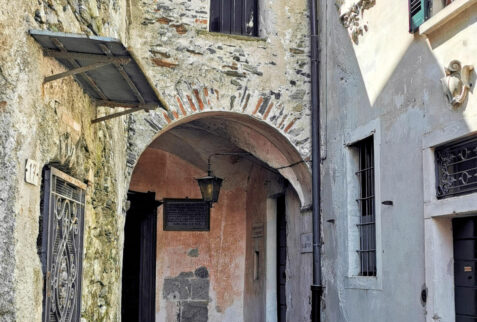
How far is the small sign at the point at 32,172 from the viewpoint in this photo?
3.28 metres

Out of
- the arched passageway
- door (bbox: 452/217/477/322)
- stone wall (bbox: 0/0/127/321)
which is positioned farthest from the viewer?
the arched passageway

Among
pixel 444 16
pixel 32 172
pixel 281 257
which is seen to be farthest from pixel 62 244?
pixel 281 257

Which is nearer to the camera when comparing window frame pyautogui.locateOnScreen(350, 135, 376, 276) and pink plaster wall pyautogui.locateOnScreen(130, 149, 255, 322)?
window frame pyautogui.locateOnScreen(350, 135, 376, 276)

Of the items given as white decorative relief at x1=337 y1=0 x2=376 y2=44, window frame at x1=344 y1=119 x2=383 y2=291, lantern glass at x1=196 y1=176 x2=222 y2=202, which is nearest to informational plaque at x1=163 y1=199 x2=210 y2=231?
lantern glass at x1=196 y1=176 x2=222 y2=202

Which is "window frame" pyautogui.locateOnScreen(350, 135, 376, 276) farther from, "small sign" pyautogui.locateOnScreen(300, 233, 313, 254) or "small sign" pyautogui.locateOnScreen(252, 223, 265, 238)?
"small sign" pyautogui.locateOnScreen(252, 223, 265, 238)

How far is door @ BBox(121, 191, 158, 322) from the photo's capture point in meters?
9.44

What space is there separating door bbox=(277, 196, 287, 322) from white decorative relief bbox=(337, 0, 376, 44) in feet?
10.2

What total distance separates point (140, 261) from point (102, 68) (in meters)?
5.89

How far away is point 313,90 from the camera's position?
7.30 metres

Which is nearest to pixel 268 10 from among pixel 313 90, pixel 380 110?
pixel 313 90

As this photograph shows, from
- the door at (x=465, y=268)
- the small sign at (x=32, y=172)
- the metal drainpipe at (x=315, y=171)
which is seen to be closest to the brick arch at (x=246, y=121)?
the metal drainpipe at (x=315, y=171)

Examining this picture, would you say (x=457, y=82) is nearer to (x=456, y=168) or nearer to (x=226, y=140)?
(x=456, y=168)

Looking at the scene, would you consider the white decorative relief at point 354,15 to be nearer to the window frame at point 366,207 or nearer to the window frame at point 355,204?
the window frame at point 355,204

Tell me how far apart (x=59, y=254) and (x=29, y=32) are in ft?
4.36
